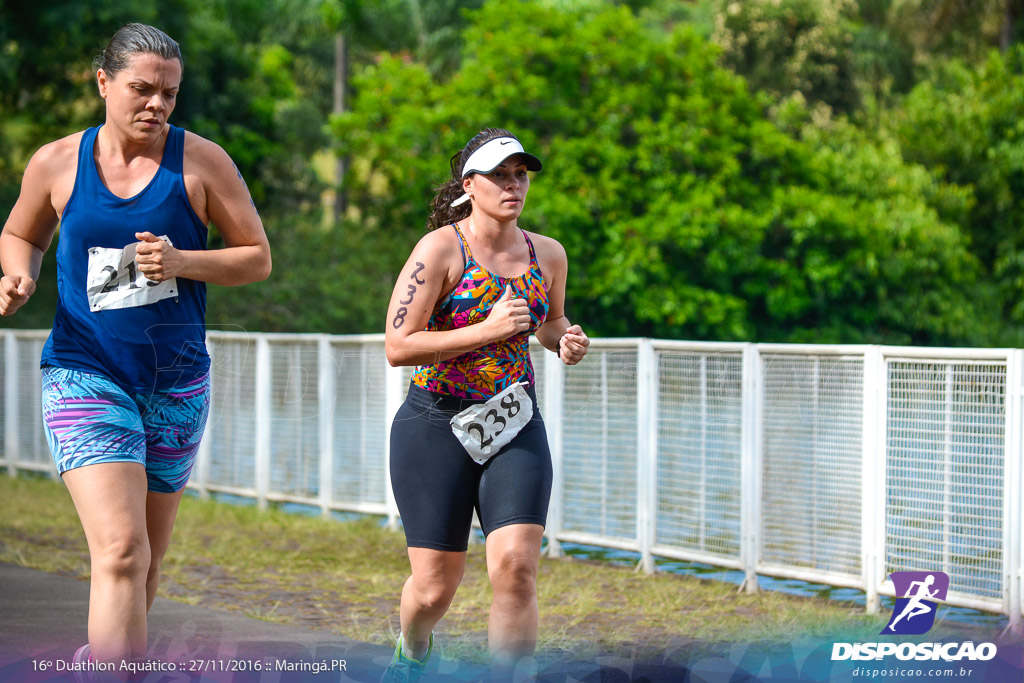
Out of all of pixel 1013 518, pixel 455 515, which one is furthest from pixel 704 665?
pixel 1013 518

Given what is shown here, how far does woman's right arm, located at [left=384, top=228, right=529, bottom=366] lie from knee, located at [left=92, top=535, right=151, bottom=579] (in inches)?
37.1

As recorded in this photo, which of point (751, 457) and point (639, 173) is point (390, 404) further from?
point (639, 173)

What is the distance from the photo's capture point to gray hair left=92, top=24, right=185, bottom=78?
362cm

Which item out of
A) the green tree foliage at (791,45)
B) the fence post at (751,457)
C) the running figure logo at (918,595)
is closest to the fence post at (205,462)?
the fence post at (751,457)

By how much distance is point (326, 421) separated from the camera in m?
10.6

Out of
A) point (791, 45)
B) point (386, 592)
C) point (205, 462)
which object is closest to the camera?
point (386, 592)

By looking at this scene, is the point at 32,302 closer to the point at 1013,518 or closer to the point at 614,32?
the point at 614,32

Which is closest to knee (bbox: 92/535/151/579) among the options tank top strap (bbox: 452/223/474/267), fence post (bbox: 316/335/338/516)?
tank top strap (bbox: 452/223/474/267)

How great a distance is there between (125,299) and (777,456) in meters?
4.77

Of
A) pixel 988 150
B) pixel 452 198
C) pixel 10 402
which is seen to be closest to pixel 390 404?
pixel 452 198

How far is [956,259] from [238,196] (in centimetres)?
2432

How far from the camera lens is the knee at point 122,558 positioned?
A: 3.40 metres

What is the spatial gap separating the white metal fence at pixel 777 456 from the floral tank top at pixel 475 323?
321 cm

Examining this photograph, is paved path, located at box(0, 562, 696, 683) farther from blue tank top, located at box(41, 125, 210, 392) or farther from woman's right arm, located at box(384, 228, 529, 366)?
woman's right arm, located at box(384, 228, 529, 366)
